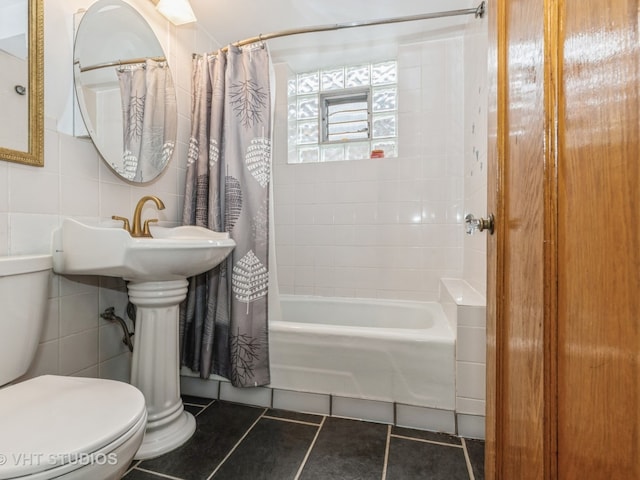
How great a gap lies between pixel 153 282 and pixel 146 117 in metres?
0.84

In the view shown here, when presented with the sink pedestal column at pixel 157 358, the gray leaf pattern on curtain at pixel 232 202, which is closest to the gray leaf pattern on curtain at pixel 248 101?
the gray leaf pattern on curtain at pixel 232 202

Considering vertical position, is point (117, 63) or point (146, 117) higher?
point (117, 63)

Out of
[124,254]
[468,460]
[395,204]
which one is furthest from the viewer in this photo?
[395,204]

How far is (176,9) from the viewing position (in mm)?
1585

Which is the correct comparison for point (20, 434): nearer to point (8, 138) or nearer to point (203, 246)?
point (203, 246)

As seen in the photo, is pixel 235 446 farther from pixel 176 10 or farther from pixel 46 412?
pixel 176 10

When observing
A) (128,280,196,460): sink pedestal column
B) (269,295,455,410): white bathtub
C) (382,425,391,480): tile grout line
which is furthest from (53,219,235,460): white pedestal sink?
(382,425,391,480): tile grout line

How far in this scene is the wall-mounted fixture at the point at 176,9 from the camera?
157 cm

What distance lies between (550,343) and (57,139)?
5.20 feet

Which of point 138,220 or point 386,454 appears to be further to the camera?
point 138,220

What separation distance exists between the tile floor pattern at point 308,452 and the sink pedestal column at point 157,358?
0.09m

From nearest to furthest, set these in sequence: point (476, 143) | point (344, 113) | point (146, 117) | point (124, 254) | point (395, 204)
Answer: point (124, 254)
point (146, 117)
point (476, 143)
point (395, 204)
point (344, 113)

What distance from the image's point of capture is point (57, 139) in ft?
3.85

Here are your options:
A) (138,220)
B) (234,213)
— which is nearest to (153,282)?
(138,220)
